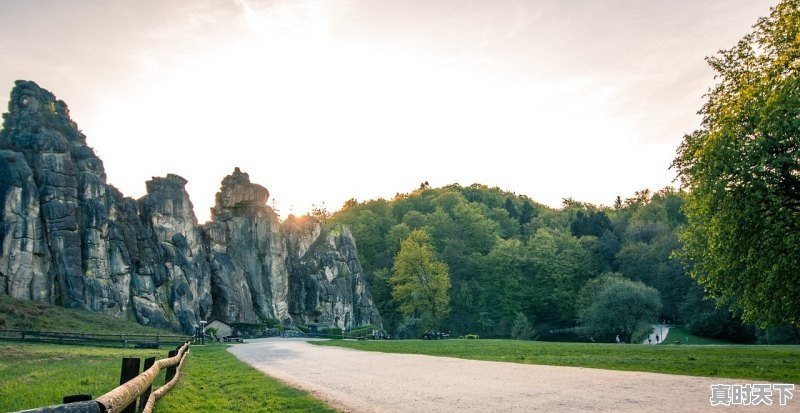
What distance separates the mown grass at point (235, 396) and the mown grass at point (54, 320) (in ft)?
129

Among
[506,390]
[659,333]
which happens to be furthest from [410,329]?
[506,390]

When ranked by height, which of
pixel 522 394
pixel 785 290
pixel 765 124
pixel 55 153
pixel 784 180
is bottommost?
pixel 522 394

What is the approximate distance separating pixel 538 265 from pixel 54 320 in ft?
254

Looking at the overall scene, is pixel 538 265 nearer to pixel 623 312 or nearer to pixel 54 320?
pixel 623 312

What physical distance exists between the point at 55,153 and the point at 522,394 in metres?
75.4

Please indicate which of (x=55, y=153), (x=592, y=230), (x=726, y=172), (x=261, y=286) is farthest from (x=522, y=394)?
(x=592, y=230)

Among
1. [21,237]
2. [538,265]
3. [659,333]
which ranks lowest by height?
[659,333]

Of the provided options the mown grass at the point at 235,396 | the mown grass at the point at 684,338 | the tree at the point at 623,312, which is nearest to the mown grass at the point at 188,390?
the mown grass at the point at 235,396

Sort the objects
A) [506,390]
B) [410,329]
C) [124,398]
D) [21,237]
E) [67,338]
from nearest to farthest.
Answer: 1. [124,398]
2. [506,390]
3. [67,338]
4. [21,237]
5. [410,329]

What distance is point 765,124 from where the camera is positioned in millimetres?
24766

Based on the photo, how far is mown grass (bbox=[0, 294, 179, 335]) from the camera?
51.8 m

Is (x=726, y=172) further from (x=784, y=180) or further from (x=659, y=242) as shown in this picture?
(x=659, y=242)

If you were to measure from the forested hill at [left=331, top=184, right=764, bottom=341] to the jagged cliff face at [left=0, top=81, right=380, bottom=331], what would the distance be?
704 inches

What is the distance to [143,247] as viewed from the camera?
78812mm
